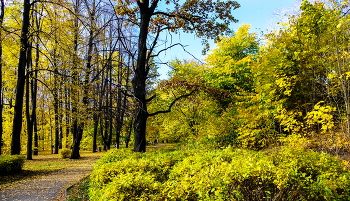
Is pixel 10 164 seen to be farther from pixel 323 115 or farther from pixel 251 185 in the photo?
pixel 323 115

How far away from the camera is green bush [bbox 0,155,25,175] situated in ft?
29.3

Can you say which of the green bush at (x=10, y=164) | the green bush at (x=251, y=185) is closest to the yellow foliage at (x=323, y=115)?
the green bush at (x=251, y=185)

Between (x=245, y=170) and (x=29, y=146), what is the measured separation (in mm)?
16869

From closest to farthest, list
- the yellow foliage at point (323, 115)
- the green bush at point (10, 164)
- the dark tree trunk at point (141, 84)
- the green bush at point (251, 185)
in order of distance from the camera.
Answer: the green bush at point (251, 185) < the yellow foliage at point (323, 115) < the dark tree trunk at point (141, 84) < the green bush at point (10, 164)

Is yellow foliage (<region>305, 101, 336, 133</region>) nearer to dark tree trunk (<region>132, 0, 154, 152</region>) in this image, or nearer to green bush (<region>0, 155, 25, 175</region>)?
dark tree trunk (<region>132, 0, 154, 152</region>)

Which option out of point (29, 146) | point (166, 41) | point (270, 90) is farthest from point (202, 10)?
point (29, 146)

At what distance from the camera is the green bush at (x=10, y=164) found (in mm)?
8922

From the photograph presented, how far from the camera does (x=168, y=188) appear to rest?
270 centimetres

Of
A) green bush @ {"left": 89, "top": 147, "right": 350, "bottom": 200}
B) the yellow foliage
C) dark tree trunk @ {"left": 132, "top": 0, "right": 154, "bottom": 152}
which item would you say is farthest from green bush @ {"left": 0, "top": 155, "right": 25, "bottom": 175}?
the yellow foliage

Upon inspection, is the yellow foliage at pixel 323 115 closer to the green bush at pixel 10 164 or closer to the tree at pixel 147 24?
the tree at pixel 147 24

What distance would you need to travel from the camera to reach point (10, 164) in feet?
30.2

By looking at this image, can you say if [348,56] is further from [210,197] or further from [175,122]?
[175,122]

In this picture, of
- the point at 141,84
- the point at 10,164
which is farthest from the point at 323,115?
the point at 10,164

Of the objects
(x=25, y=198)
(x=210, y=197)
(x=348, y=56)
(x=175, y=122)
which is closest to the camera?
(x=210, y=197)
